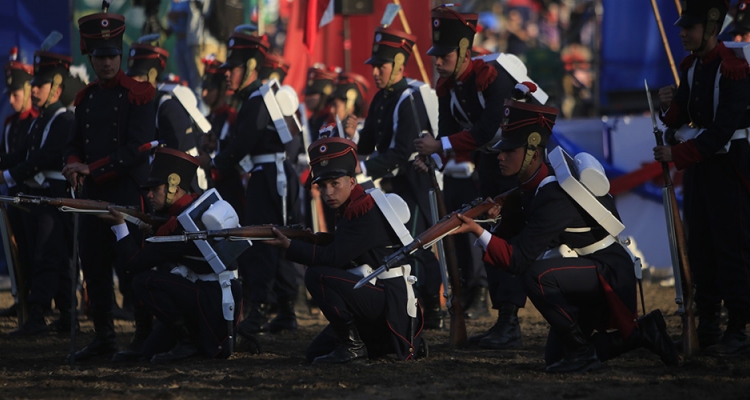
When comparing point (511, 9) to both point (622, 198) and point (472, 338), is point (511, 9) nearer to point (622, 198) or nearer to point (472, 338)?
point (622, 198)

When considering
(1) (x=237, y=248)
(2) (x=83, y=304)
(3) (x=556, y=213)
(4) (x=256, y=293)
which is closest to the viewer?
(3) (x=556, y=213)

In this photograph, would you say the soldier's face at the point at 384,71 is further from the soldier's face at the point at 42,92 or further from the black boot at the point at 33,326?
the black boot at the point at 33,326

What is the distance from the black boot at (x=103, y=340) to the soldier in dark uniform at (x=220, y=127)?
6.15ft

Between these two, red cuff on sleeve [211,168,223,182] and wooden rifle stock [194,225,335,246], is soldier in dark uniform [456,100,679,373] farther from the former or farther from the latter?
red cuff on sleeve [211,168,223,182]

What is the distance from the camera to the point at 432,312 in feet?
27.1

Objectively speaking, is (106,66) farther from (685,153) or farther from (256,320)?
(685,153)

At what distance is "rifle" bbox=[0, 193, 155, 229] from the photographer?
21.3 feet

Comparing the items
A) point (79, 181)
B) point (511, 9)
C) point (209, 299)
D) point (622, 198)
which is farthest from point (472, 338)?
point (511, 9)

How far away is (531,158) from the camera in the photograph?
5930 mm

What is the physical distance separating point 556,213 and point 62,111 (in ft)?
15.1

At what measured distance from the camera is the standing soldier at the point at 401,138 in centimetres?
811

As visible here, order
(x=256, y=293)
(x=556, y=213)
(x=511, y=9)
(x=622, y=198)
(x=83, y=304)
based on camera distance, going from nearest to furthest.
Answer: (x=556, y=213) < (x=256, y=293) < (x=83, y=304) < (x=622, y=198) < (x=511, y=9)

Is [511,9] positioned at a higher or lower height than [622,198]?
higher

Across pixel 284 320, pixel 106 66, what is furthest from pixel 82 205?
pixel 284 320
